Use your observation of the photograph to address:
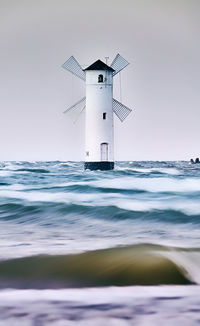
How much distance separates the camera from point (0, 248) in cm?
412

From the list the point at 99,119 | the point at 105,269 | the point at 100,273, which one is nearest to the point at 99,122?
the point at 99,119

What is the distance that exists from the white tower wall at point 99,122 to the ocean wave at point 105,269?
2355cm

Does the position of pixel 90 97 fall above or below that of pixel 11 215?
above

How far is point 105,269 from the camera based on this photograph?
338 cm

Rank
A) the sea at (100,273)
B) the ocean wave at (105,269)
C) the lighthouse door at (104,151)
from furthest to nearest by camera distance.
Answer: the lighthouse door at (104,151) → the ocean wave at (105,269) → the sea at (100,273)

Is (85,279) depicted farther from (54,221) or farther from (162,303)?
(54,221)

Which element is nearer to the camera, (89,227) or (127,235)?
(127,235)

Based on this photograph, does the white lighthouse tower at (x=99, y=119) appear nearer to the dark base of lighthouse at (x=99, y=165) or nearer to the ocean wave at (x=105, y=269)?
the dark base of lighthouse at (x=99, y=165)

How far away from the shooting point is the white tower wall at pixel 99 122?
90.1 feet

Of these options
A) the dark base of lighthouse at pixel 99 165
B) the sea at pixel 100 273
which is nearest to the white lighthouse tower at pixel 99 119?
the dark base of lighthouse at pixel 99 165

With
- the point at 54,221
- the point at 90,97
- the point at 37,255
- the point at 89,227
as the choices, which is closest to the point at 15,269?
the point at 37,255

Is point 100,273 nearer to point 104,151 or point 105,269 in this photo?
point 105,269

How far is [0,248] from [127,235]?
4.99 ft

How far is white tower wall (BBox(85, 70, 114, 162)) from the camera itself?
90.1 ft
